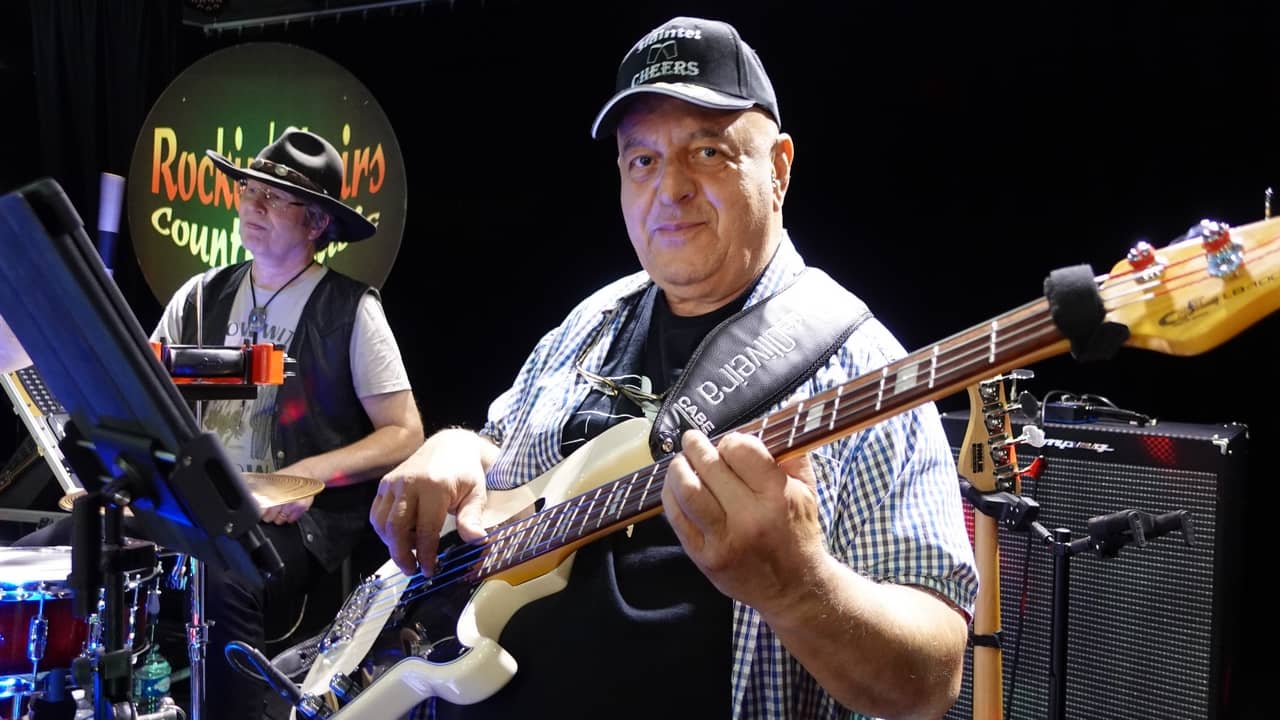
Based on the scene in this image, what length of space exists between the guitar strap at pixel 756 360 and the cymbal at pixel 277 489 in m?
1.46

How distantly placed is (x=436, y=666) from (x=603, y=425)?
491 millimetres

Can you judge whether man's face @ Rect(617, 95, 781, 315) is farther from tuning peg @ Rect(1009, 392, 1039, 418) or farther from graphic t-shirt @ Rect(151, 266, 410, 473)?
graphic t-shirt @ Rect(151, 266, 410, 473)


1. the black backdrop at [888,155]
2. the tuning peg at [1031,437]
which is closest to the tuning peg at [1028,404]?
the tuning peg at [1031,437]

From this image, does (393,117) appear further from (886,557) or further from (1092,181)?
(886,557)

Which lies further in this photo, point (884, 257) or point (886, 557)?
point (884, 257)

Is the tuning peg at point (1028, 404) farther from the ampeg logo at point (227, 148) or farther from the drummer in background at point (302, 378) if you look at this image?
the ampeg logo at point (227, 148)

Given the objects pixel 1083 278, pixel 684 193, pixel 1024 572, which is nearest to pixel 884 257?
pixel 1024 572

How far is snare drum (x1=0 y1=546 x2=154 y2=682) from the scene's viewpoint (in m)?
2.56


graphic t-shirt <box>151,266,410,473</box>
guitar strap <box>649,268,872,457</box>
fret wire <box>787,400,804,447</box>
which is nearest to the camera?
fret wire <box>787,400,804,447</box>

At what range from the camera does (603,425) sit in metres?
1.75

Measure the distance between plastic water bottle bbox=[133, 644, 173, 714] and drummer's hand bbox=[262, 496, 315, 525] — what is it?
0.64 metres

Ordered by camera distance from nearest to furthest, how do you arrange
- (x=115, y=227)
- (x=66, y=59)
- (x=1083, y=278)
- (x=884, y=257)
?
(x=1083, y=278) → (x=115, y=227) → (x=884, y=257) → (x=66, y=59)

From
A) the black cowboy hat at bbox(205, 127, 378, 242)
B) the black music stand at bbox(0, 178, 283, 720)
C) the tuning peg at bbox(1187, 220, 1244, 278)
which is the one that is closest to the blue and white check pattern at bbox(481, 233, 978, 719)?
the tuning peg at bbox(1187, 220, 1244, 278)

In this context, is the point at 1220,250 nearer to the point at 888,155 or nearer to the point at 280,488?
the point at 280,488
